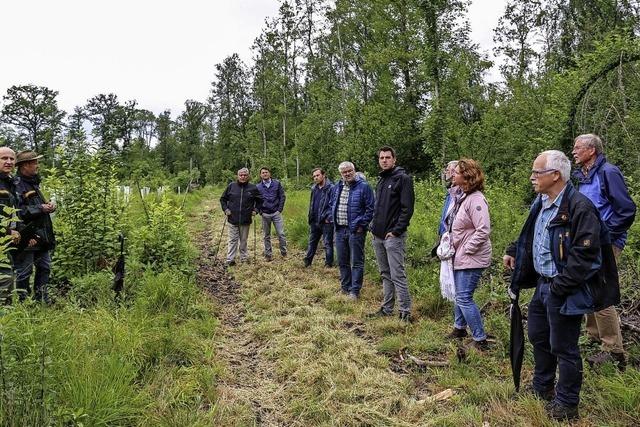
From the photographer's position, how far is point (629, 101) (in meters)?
5.79

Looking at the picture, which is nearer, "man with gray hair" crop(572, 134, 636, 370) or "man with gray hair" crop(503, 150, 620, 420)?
"man with gray hair" crop(503, 150, 620, 420)

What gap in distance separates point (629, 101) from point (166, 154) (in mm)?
54480

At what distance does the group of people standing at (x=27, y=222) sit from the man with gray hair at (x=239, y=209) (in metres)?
3.85

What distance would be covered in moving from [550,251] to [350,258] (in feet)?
13.0

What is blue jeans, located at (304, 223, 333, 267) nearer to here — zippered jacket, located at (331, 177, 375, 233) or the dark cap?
zippered jacket, located at (331, 177, 375, 233)

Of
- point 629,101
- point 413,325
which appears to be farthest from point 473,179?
point 629,101

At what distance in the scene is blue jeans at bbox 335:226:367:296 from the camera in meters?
6.27

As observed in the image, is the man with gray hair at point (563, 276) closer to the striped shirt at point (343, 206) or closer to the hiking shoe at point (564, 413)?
the hiking shoe at point (564, 413)

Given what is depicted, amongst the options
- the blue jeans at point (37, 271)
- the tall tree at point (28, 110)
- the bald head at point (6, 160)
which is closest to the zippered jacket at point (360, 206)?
the blue jeans at point (37, 271)

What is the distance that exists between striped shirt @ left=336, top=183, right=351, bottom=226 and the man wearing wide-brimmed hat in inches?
148

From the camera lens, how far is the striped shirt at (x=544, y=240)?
119 inches

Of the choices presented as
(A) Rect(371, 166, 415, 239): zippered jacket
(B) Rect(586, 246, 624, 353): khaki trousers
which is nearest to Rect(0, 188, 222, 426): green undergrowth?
(A) Rect(371, 166, 415, 239): zippered jacket

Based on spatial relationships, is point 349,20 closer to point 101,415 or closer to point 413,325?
point 413,325

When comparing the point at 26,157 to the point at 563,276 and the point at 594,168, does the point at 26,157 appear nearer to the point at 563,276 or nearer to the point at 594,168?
the point at 563,276
